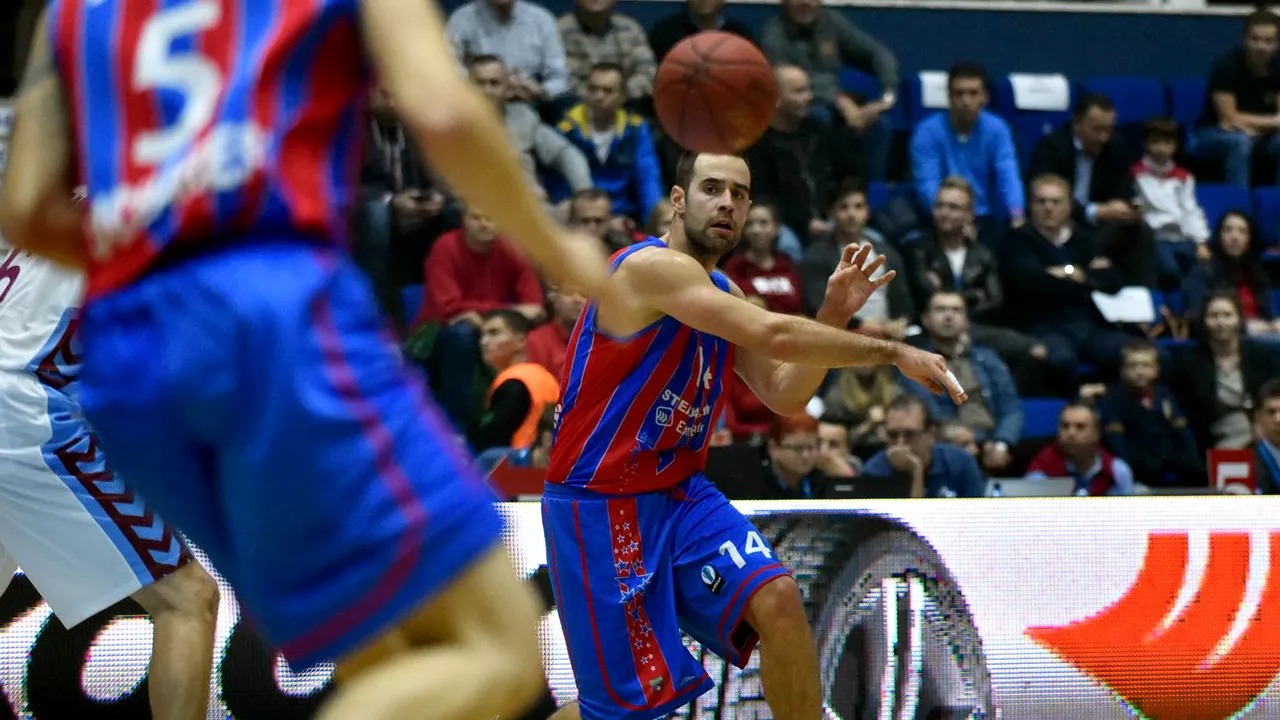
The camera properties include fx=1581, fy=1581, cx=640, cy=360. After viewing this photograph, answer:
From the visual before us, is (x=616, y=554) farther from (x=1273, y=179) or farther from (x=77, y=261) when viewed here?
(x=1273, y=179)

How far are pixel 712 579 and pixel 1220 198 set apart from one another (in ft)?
28.7

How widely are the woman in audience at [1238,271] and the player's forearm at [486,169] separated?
382 inches

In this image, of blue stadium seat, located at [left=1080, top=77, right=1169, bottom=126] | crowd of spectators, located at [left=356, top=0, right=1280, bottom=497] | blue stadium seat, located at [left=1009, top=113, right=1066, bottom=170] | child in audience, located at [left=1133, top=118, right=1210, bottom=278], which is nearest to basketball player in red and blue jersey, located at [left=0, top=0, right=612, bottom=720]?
crowd of spectators, located at [left=356, top=0, right=1280, bottom=497]

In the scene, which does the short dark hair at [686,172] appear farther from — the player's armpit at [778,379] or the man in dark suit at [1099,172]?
the man in dark suit at [1099,172]

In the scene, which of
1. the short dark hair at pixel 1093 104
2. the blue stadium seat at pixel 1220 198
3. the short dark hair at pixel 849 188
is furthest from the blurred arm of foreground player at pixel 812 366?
the blue stadium seat at pixel 1220 198

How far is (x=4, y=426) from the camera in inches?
179

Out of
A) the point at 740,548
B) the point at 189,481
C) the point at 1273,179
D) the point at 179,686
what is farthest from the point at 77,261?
the point at 1273,179

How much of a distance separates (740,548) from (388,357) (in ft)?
8.31

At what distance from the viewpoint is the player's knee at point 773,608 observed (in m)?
4.49

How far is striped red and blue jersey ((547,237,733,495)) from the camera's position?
4637 millimetres

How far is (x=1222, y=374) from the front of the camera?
1034 centimetres

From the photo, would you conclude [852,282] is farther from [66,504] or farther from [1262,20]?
[1262,20]

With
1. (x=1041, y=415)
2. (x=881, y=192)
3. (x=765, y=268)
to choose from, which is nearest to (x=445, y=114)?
(x=765, y=268)

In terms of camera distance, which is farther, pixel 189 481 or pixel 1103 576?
pixel 1103 576
